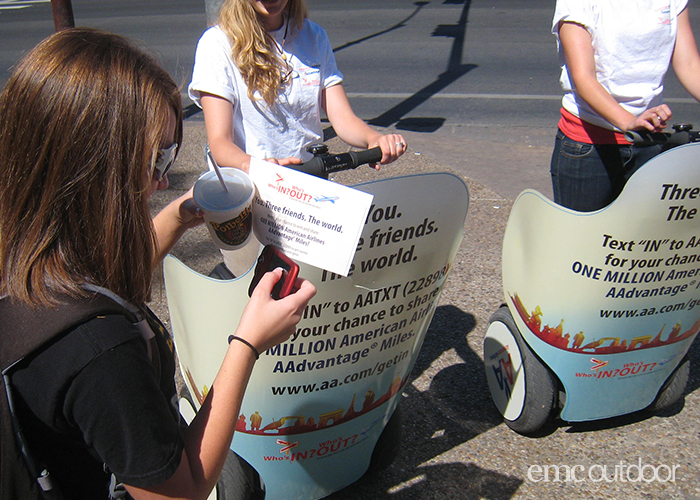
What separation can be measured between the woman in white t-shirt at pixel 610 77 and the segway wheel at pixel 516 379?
0.69m

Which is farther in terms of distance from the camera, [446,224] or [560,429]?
[560,429]

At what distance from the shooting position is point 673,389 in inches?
103

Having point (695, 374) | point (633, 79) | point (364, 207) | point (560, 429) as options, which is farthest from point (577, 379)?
point (364, 207)

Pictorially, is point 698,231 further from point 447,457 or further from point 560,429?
point 447,457

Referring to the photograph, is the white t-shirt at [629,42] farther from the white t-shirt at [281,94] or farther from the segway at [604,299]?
the white t-shirt at [281,94]

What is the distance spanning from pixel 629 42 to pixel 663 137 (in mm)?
473

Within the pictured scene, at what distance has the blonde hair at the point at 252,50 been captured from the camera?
2.19m

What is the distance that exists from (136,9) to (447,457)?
16.6 m

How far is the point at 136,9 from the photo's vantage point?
15.9 m

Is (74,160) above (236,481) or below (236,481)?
above

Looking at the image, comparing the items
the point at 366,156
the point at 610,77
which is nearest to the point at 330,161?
the point at 366,156

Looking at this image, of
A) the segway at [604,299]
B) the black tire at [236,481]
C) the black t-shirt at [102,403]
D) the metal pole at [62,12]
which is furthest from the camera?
the metal pole at [62,12]

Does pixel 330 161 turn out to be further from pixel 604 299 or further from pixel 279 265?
pixel 604 299

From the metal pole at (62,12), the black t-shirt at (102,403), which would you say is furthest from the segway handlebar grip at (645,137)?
the metal pole at (62,12)
